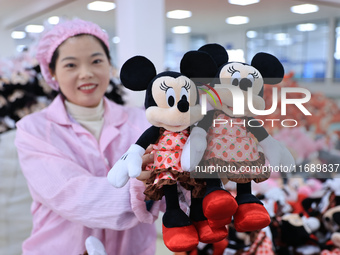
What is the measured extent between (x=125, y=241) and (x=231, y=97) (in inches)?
23.1

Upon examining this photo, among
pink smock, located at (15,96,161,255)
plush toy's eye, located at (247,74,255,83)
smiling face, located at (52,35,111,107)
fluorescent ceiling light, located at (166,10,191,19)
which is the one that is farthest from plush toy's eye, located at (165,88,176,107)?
fluorescent ceiling light, located at (166,10,191,19)

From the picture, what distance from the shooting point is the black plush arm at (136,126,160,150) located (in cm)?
53

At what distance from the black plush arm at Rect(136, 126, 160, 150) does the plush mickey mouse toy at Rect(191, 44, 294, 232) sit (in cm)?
7

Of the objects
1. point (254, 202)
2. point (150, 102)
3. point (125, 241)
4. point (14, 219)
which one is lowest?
point (14, 219)

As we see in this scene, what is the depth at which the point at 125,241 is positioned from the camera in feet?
2.99

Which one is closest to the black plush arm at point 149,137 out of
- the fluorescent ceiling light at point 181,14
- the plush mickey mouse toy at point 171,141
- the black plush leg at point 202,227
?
the plush mickey mouse toy at point 171,141

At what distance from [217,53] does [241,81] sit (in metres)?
0.08

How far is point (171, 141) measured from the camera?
52cm

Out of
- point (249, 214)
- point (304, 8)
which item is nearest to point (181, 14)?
point (304, 8)

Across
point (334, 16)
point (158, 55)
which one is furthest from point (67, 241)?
point (334, 16)

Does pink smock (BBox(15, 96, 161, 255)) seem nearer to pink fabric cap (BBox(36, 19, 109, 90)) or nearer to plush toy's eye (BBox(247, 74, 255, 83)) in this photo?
pink fabric cap (BBox(36, 19, 109, 90))

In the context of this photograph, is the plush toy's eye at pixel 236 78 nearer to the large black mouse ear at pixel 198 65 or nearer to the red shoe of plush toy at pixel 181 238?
the large black mouse ear at pixel 198 65

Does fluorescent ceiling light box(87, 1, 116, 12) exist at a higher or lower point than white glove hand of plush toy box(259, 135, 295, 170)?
higher

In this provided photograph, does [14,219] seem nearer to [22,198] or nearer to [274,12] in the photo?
[22,198]
